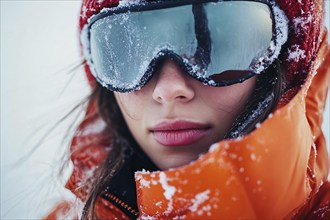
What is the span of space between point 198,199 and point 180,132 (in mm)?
253

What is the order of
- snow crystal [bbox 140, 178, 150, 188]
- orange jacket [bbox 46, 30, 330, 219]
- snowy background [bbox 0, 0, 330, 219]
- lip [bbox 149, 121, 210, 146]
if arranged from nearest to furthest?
orange jacket [bbox 46, 30, 330, 219] < snow crystal [bbox 140, 178, 150, 188] < lip [bbox 149, 121, 210, 146] < snowy background [bbox 0, 0, 330, 219]

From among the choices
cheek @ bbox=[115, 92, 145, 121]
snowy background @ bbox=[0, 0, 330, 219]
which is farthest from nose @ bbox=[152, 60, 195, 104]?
snowy background @ bbox=[0, 0, 330, 219]

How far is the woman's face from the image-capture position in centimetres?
106

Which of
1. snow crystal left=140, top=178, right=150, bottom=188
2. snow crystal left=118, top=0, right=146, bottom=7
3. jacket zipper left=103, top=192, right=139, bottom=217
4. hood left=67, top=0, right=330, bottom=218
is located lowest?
jacket zipper left=103, top=192, right=139, bottom=217

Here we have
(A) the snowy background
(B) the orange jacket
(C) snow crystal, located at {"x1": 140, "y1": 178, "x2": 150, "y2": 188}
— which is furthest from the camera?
(A) the snowy background

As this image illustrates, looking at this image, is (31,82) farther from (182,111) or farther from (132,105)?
(182,111)

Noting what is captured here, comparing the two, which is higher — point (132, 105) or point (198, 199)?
point (132, 105)

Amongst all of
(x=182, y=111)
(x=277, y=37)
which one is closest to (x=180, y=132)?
(x=182, y=111)

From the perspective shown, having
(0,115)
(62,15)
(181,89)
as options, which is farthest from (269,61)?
(62,15)

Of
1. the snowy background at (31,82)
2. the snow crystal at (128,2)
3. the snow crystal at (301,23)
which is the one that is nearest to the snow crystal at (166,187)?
the snow crystal at (128,2)

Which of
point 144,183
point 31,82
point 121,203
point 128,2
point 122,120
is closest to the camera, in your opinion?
point 144,183

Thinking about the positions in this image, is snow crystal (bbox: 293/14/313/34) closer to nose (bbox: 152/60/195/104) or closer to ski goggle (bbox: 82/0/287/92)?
ski goggle (bbox: 82/0/287/92)

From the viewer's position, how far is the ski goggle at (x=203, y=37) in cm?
103

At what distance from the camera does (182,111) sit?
1.08 meters
